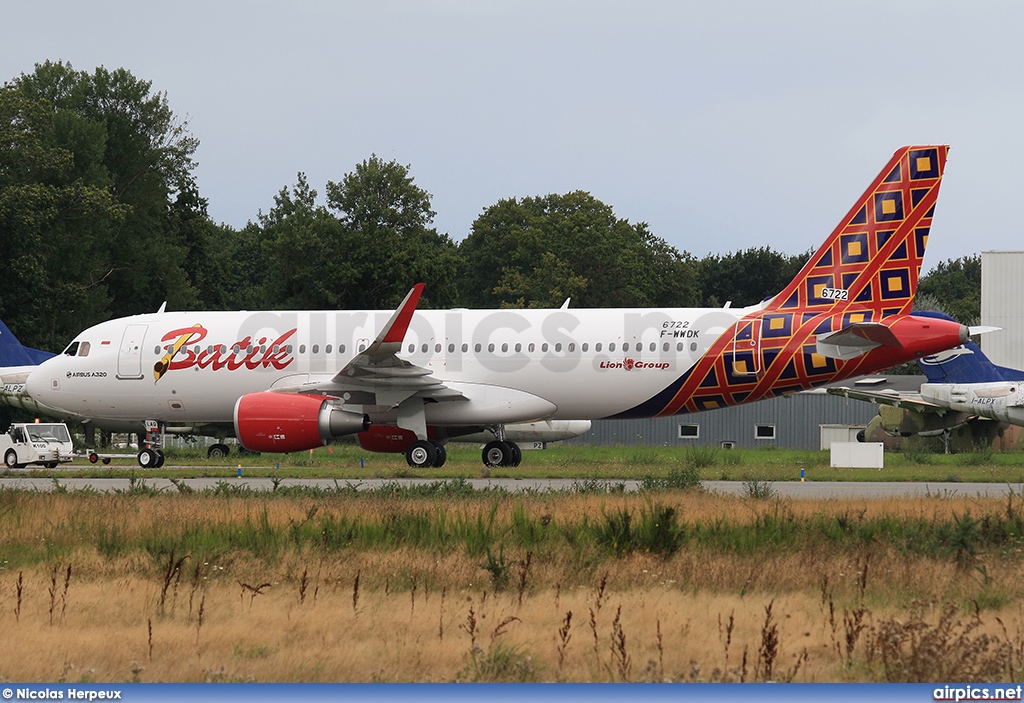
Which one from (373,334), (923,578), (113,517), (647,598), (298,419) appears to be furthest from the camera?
(373,334)

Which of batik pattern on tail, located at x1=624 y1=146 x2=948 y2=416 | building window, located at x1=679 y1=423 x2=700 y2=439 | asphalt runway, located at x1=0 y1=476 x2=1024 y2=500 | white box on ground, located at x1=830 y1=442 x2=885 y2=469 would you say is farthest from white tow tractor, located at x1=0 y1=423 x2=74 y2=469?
building window, located at x1=679 y1=423 x2=700 y2=439

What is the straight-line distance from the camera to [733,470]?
104ft

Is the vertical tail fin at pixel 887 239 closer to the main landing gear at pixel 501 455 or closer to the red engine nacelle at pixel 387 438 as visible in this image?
the main landing gear at pixel 501 455

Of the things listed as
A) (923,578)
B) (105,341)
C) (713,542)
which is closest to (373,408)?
(105,341)

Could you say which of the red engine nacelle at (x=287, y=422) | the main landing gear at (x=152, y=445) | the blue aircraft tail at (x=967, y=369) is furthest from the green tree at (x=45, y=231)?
the blue aircraft tail at (x=967, y=369)

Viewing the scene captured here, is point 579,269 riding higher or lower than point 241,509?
higher

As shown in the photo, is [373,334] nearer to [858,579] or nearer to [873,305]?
[873,305]

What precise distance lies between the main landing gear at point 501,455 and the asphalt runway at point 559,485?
4505 mm

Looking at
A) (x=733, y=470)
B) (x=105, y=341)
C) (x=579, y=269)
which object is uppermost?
(x=579, y=269)

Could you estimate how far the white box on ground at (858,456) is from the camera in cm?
3259

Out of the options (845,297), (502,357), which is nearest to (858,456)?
(845,297)

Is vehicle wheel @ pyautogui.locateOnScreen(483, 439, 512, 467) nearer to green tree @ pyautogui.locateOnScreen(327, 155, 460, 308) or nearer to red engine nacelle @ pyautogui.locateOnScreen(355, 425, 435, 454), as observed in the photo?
red engine nacelle @ pyautogui.locateOnScreen(355, 425, 435, 454)

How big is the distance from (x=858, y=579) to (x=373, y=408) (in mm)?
18397

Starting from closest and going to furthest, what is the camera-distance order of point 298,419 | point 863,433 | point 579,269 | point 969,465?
point 298,419
point 969,465
point 863,433
point 579,269
